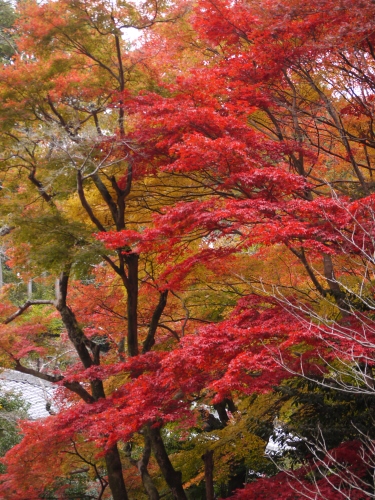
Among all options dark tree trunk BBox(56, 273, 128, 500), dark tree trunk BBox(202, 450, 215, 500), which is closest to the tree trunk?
dark tree trunk BBox(56, 273, 128, 500)

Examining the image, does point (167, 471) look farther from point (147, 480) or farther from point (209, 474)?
point (209, 474)

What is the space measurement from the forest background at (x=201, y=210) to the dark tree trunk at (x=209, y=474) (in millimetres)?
53

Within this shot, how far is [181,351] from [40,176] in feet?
13.9

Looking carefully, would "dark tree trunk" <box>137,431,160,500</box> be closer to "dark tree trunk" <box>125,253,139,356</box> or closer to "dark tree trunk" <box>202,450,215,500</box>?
"dark tree trunk" <box>202,450,215,500</box>

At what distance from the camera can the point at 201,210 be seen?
21.6 ft

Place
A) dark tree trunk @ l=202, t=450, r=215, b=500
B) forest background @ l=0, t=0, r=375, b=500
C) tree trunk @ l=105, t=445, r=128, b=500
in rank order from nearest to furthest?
1. forest background @ l=0, t=0, r=375, b=500
2. dark tree trunk @ l=202, t=450, r=215, b=500
3. tree trunk @ l=105, t=445, r=128, b=500

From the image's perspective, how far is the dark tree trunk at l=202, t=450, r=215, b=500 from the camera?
25.5 feet

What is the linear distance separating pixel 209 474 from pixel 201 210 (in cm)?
408

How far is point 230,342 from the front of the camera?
17.7ft

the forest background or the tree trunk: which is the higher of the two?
the forest background

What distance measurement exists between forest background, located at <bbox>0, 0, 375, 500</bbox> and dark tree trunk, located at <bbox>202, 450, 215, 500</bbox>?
0.17 ft

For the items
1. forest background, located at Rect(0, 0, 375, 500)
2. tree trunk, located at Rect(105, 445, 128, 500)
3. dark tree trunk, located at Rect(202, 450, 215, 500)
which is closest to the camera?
forest background, located at Rect(0, 0, 375, 500)

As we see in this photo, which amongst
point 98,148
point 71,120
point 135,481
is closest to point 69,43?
point 71,120

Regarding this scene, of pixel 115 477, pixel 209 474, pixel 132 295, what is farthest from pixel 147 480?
pixel 132 295
